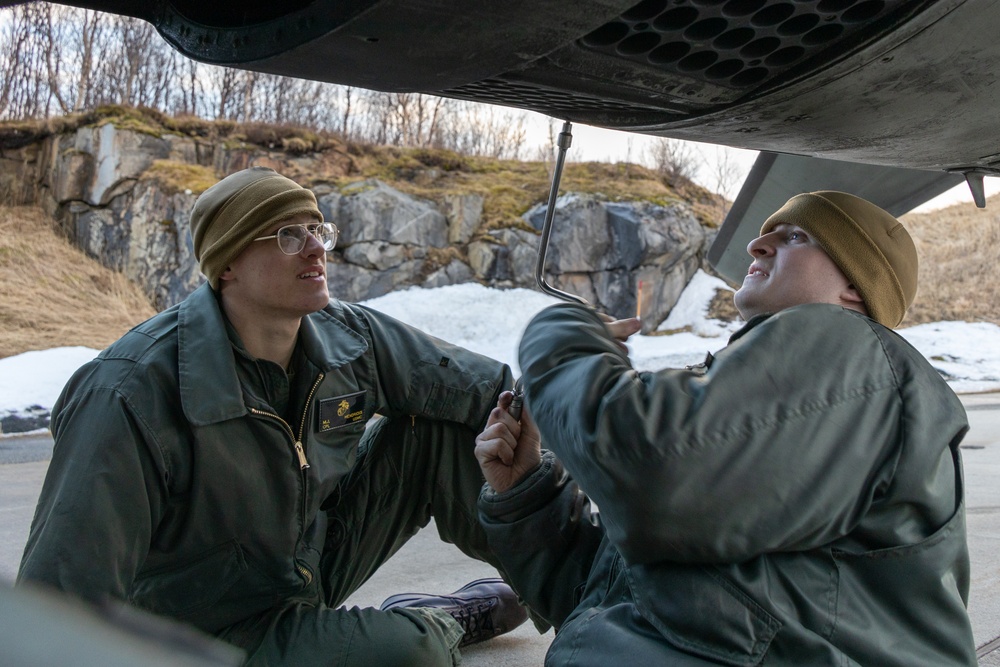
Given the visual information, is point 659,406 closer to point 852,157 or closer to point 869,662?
point 869,662

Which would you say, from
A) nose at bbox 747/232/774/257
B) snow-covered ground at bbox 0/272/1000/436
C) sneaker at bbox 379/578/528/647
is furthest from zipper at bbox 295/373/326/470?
snow-covered ground at bbox 0/272/1000/436

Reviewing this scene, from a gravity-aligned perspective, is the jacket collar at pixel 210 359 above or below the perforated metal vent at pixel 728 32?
below

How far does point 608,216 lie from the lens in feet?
46.5

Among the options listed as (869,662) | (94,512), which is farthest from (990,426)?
(94,512)

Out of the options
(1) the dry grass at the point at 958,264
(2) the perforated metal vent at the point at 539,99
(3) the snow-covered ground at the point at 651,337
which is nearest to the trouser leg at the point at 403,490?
(2) the perforated metal vent at the point at 539,99

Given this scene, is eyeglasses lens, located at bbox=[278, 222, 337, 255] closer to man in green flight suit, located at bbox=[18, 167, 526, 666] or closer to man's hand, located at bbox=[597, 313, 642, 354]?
man in green flight suit, located at bbox=[18, 167, 526, 666]

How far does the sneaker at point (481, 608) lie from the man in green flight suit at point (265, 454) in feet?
0.76

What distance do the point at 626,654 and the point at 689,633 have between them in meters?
0.11

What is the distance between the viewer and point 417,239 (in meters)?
14.0

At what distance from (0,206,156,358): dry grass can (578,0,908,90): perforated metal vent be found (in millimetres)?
10104

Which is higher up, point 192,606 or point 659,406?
point 659,406

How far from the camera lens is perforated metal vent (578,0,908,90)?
1.21 m

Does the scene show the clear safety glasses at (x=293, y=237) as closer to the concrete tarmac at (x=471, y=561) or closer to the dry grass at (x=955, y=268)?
the concrete tarmac at (x=471, y=561)

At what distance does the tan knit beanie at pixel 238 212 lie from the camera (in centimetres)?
227
